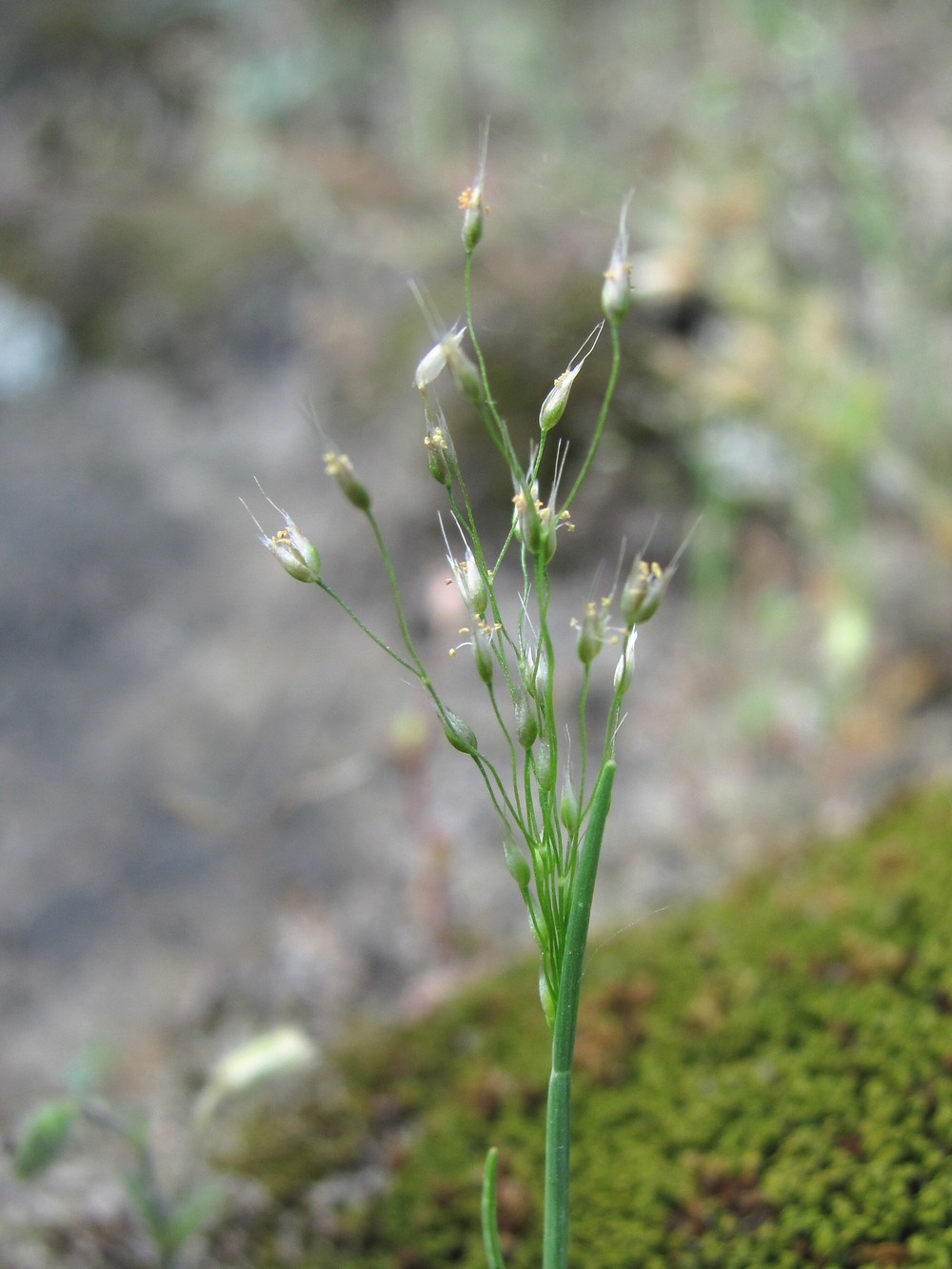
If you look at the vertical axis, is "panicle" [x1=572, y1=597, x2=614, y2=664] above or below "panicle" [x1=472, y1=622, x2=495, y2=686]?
below

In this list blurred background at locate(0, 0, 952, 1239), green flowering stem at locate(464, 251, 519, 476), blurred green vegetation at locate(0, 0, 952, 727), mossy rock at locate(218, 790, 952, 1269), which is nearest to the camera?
green flowering stem at locate(464, 251, 519, 476)

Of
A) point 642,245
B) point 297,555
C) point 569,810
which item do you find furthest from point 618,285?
point 642,245

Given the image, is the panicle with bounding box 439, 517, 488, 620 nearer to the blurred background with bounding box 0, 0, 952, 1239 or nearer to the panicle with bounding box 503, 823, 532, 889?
the panicle with bounding box 503, 823, 532, 889

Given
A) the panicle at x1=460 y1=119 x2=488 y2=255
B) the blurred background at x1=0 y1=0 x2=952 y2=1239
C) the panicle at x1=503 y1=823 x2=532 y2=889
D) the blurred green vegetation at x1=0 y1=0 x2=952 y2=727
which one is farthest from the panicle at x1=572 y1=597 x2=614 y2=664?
the blurred background at x1=0 y1=0 x2=952 y2=1239

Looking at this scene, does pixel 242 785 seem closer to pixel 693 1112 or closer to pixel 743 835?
pixel 743 835

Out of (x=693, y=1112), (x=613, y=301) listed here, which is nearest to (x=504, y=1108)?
(x=693, y=1112)

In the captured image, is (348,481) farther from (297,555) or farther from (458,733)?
(458,733)
